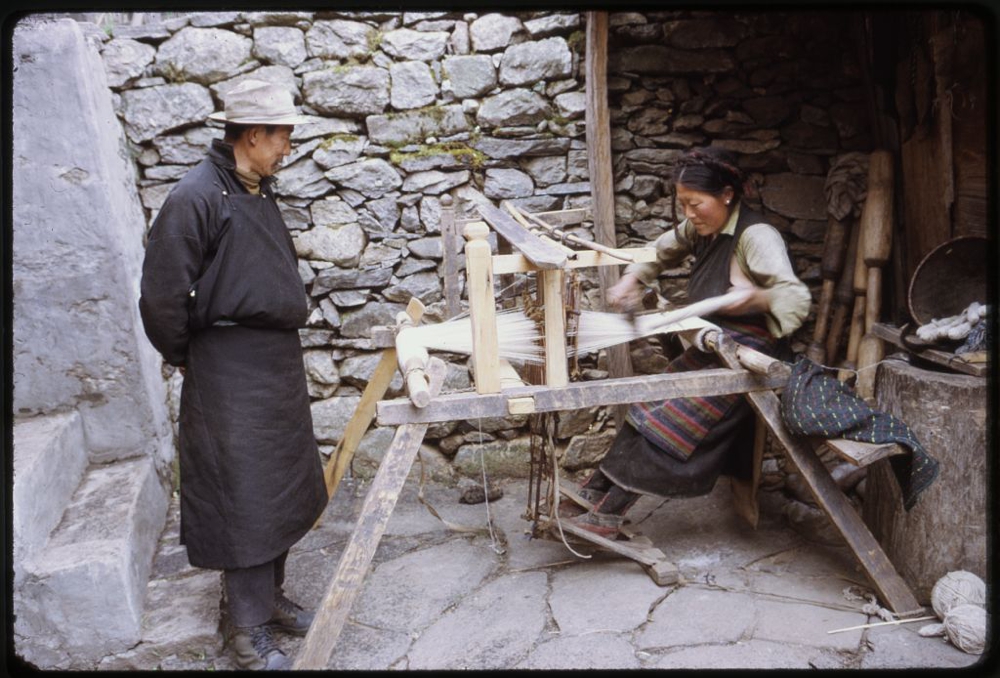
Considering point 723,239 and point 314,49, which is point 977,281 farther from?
point 314,49

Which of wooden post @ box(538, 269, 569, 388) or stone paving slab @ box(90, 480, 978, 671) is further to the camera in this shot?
stone paving slab @ box(90, 480, 978, 671)

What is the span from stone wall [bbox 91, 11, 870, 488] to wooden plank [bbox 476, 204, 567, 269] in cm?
128

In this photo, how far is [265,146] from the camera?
2.77 meters

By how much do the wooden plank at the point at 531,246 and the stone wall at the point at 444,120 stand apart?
4.20ft

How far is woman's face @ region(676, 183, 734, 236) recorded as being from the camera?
3.26 m

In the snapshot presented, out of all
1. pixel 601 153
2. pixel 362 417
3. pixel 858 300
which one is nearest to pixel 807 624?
pixel 362 417

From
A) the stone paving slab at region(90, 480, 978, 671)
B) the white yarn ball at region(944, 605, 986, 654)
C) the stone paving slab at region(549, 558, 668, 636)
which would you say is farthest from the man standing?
the white yarn ball at region(944, 605, 986, 654)

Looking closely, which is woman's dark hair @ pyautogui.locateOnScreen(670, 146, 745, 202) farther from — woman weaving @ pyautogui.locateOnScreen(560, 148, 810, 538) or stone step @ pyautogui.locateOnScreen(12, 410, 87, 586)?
stone step @ pyautogui.locateOnScreen(12, 410, 87, 586)

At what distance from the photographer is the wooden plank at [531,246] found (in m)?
2.50

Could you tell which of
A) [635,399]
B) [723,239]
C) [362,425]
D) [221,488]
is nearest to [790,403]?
[635,399]

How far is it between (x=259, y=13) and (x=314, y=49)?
0.32 m

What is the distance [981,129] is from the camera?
3.61 m

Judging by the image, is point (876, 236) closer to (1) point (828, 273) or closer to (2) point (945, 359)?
(1) point (828, 273)

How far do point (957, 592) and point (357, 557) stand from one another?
6.70 feet
